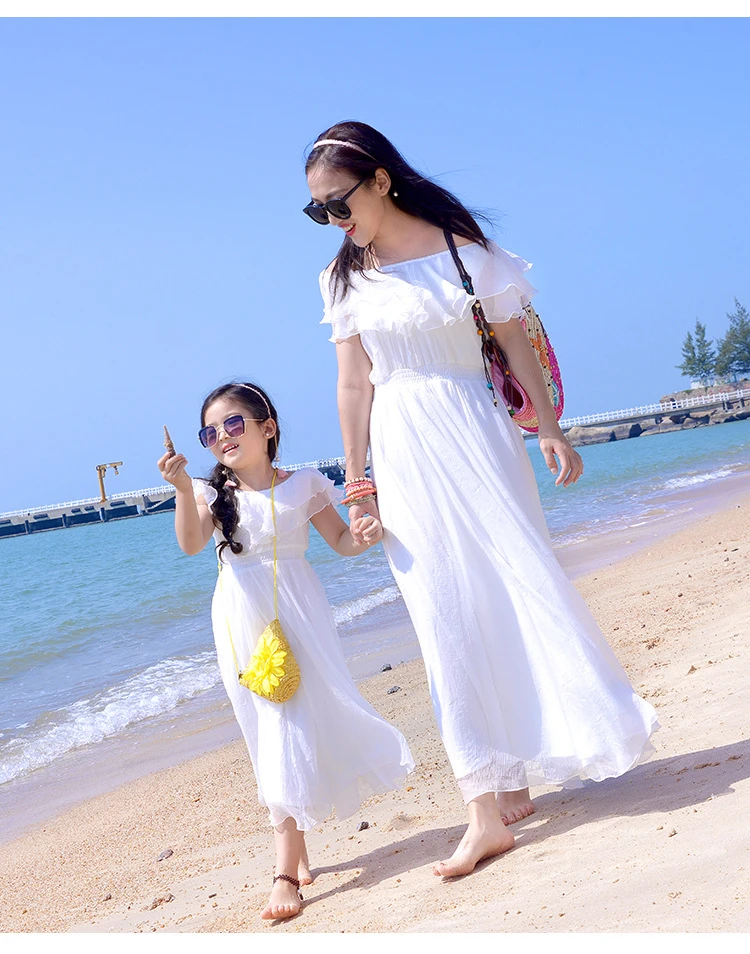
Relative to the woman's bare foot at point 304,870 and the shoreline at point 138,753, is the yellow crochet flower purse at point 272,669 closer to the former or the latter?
the woman's bare foot at point 304,870

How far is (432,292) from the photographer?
321 cm

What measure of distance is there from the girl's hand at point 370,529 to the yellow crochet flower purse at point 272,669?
0.43m

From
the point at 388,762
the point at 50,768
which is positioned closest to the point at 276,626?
the point at 388,762

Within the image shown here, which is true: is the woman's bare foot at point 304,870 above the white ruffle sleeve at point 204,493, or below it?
below

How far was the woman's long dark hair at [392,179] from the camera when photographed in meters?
3.30

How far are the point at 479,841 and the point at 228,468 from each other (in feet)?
→ 4.98

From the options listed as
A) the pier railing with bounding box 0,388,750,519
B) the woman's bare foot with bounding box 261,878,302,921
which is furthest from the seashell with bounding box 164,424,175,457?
the pier railing with bounding box 0,388,750,519

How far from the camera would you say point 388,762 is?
345cm

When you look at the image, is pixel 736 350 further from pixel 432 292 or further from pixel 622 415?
pixel 432 292

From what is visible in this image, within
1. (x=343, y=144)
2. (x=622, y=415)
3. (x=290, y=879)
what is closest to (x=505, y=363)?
(x=343, y=144)

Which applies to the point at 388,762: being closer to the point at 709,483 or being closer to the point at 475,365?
the point at 475,365

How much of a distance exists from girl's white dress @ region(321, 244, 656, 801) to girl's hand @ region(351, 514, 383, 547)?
4cm

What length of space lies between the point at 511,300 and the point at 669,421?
72.1 meters

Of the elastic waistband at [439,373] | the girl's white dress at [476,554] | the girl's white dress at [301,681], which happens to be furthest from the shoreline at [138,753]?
the elastic waistband at [439,373]
